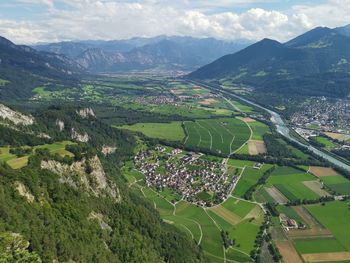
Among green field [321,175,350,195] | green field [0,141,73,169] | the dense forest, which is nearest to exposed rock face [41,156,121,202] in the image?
the dense forest

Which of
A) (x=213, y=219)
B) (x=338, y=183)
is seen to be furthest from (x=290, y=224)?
(x=338, y=183)

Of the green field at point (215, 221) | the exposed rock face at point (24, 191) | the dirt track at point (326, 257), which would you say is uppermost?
the exposed rock face at point (24, 191)

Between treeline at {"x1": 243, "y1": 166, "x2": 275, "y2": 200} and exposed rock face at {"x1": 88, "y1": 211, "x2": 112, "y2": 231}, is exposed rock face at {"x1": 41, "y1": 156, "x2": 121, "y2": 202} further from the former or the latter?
treeline at {"x1": 243, "y1": 166, "x2": 275, "y2": 200}

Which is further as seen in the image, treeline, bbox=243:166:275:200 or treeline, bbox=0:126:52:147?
treeline, bbox=243:166:275:200

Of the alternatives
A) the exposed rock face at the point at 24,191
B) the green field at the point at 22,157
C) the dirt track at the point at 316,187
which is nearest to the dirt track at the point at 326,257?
the dirt track at the point at 316,187

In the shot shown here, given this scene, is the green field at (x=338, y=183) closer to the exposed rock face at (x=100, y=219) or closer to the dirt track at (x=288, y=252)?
the dirt track at (x=288, y=252)

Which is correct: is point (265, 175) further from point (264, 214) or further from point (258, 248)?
point (258, 248)

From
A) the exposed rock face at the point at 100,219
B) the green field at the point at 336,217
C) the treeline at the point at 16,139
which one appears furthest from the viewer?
the treeline at the point at 16,139

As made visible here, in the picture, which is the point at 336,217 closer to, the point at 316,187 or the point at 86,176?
the point at 316,187
